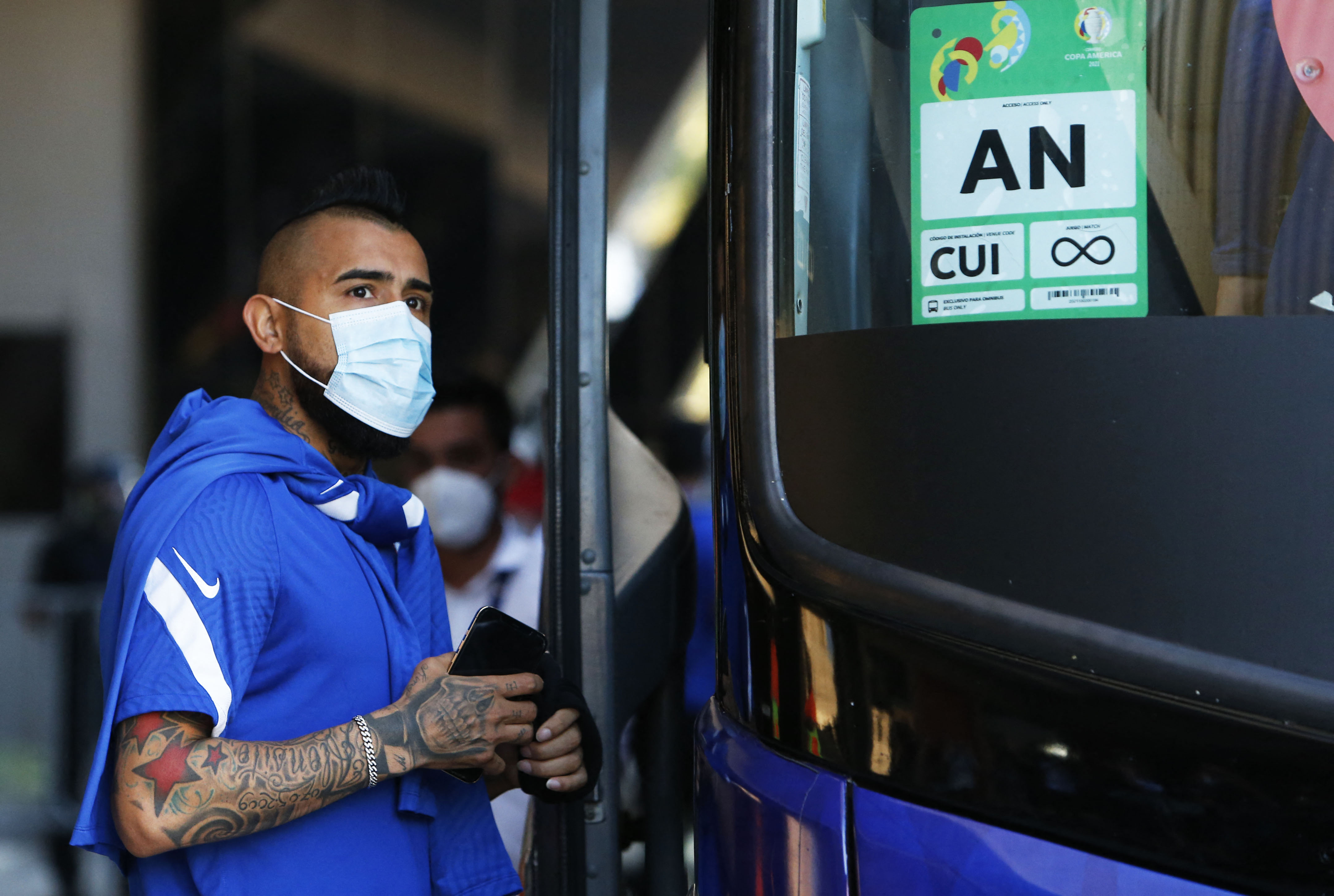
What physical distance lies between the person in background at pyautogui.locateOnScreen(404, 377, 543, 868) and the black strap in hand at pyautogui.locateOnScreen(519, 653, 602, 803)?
1029 mm

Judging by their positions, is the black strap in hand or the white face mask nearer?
the black strap in hand

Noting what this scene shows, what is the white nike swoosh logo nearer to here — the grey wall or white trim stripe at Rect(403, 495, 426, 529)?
white trim stripe at Rect(403, 495, 426, 529)

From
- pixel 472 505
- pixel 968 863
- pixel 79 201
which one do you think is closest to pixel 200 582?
pixel 968 863

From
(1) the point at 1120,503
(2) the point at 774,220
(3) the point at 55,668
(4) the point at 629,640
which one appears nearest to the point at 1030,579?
(1) the point at 1120,503

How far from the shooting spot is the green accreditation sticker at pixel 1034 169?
118 centimetres

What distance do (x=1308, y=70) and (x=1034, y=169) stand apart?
280 mm

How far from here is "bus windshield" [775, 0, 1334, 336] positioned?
3.77 feet

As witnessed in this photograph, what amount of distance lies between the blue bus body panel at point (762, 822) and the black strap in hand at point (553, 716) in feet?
1.46

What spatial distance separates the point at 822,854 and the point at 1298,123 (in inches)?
35.3

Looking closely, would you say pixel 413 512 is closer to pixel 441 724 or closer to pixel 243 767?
pixel 441 724

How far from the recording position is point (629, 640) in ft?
6.28

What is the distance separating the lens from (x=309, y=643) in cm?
157

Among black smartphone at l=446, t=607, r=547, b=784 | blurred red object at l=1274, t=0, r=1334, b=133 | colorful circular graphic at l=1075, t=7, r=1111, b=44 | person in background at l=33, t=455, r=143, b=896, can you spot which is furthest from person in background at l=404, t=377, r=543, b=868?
person in background at l=33, t=455, r=143, b=896

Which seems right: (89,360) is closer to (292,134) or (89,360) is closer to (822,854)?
(292,134)
